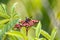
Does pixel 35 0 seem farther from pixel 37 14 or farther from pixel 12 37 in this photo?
pixel 12 37

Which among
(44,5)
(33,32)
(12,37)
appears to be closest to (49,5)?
(44,5)

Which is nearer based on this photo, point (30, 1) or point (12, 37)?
point (12, 37)

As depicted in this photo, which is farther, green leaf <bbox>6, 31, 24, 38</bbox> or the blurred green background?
the blurred green background

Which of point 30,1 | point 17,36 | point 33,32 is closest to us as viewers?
point 17,36

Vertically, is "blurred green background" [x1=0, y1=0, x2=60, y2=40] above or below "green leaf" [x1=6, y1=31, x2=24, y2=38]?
above

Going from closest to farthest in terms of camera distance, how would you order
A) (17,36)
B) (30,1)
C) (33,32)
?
(17,36)
(33,32)
(30,1)

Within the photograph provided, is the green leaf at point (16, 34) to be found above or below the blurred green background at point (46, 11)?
below

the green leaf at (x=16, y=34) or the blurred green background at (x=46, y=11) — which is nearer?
the green leaf at (x=16, y=34)

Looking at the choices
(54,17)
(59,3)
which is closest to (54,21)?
(54,17)

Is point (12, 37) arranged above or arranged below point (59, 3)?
below

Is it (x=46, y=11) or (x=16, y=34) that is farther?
(x=46, y=11)
